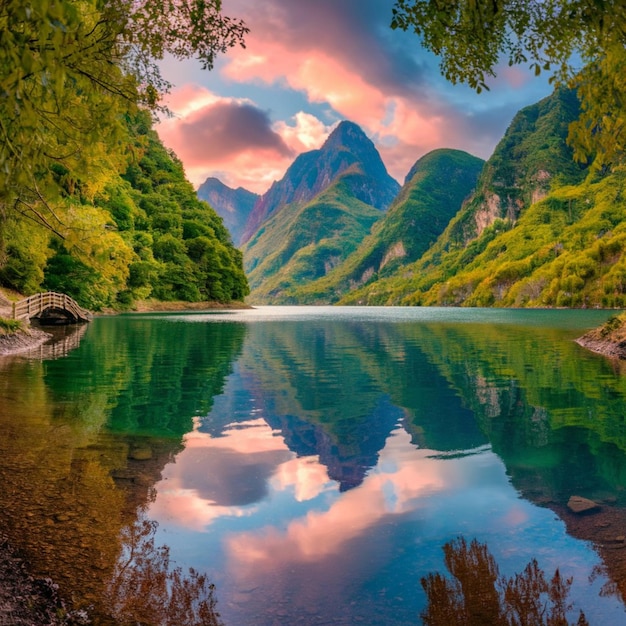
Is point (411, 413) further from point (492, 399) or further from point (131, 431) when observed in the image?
point (131, 431)

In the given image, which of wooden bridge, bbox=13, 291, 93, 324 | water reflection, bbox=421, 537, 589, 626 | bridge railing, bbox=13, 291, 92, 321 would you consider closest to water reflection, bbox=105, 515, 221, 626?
water reflection, bbox=421, 537, 589, 626

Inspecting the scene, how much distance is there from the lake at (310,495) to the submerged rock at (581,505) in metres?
0.18

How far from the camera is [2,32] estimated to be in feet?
13.2

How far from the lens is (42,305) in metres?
44.1

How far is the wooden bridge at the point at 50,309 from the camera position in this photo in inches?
1507

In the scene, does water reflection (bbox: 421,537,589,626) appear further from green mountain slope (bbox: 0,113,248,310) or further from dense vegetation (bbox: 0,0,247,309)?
green mountain slope (bbox: 0,113,248,310)

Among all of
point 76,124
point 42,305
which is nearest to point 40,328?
point 42,305

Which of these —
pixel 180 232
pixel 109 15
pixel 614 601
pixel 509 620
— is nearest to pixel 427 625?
pixel 509 620

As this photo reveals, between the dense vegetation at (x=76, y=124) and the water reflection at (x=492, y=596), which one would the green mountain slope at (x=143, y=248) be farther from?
the water reflection at (x=492, y=596)

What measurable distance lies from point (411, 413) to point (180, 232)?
3971 inches

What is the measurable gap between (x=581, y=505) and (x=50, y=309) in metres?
51.1

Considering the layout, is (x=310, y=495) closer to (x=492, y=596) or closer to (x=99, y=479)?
(x=99, y=479)

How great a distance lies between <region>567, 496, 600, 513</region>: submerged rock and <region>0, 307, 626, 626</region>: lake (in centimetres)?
18

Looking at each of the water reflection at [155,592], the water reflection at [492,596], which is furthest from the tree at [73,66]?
the water reflection at [492,596]
